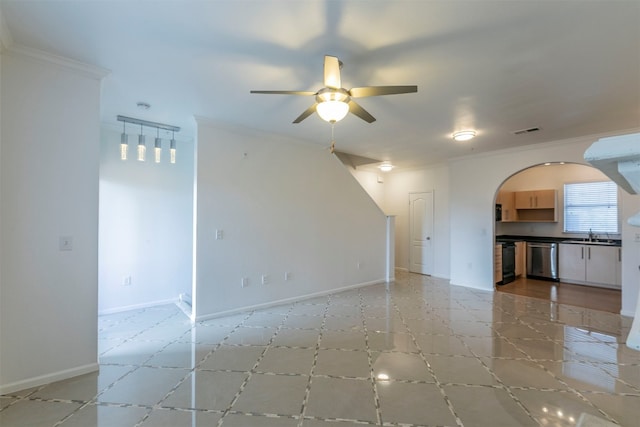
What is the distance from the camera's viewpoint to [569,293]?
5.38 metres

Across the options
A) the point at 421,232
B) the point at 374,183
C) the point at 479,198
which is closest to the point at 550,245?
the point at 479,198

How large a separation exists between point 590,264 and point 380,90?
6.59 metres

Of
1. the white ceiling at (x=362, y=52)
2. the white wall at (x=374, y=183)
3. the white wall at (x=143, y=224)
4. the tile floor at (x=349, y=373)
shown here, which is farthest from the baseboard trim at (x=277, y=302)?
the white ceiling at (x=362, y=52)

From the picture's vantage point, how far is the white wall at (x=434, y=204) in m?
6.66

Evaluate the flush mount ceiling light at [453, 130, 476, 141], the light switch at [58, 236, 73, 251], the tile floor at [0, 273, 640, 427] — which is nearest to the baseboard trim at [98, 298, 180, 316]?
the tile floor at [0, 273, 640, 427]

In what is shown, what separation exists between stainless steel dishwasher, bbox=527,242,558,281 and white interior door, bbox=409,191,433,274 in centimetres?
230

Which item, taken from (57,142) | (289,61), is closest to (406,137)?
(289,61)

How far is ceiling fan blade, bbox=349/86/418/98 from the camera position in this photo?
6.76ft

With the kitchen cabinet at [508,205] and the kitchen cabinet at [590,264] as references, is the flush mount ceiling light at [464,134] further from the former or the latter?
the kitchen cabinet at [590,264]

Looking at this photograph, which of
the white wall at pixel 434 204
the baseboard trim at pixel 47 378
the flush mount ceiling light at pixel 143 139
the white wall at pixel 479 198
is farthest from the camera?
the white wall at pixel 434 204

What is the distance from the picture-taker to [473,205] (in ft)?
18.7

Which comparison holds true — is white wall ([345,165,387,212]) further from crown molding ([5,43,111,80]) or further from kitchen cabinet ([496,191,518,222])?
crown molding ([5,43,111,80])

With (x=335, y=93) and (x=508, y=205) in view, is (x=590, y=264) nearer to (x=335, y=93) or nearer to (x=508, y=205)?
(x=508, y=205)

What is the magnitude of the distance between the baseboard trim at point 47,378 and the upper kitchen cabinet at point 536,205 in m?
8.39
